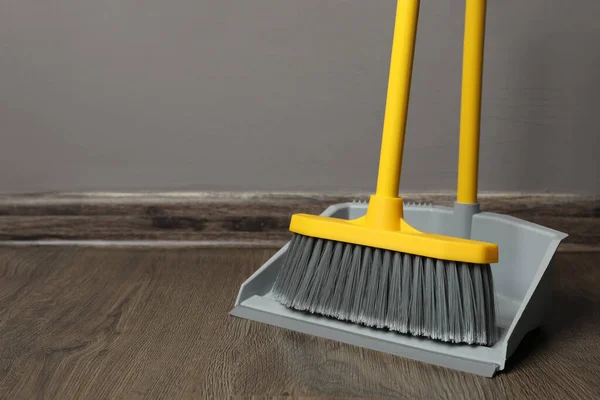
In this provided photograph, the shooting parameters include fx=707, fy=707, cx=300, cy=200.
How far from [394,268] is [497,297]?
0.19 metres

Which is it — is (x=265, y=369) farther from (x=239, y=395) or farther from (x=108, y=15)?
(x=108, y=15)

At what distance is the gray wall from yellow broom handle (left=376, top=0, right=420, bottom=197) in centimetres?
34

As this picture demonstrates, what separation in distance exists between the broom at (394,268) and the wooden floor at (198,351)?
41 mm

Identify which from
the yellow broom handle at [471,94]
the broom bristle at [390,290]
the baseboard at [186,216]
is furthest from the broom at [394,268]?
the baseboard at [186,216]

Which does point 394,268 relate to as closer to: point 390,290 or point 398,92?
point 390,290

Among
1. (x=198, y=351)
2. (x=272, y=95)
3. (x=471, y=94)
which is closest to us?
(x=198, y=351)

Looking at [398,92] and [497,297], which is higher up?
[398,92]

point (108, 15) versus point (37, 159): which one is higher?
point (108, 15)

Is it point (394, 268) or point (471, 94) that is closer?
point (394, 268)

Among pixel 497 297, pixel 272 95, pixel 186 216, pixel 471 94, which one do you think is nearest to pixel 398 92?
pixel 471 94

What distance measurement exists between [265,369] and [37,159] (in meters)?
0.65

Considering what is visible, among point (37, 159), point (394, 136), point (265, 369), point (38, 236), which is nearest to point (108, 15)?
point (37, 159)

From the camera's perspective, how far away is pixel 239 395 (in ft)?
1.95

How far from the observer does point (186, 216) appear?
1.13m
